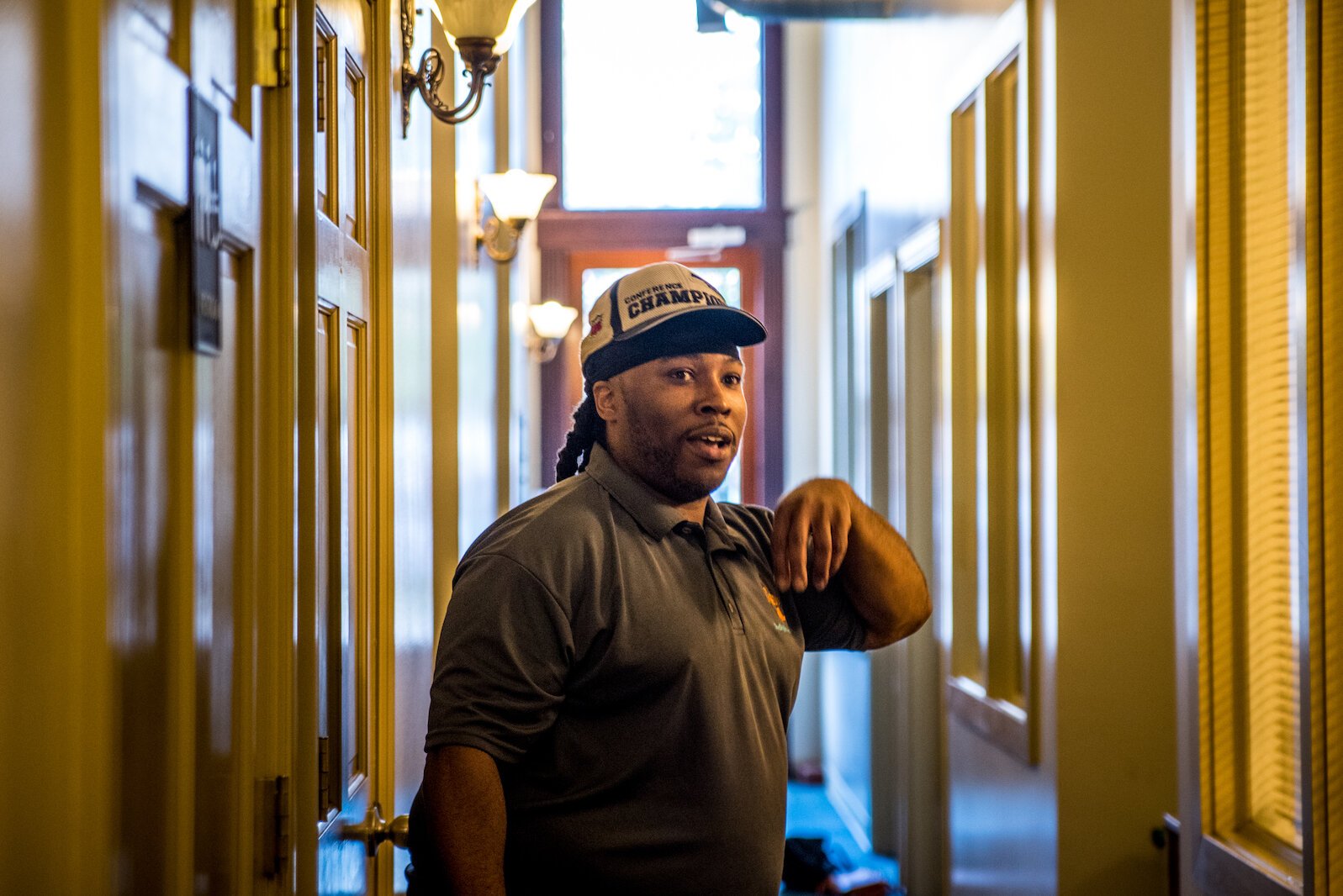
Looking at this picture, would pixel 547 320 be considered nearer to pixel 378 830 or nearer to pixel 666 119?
pixel 666 119

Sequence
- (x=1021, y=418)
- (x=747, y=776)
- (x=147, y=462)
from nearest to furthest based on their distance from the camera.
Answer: (x=147, y=462) → (x=747, y=776) → (x=1021, y=418)

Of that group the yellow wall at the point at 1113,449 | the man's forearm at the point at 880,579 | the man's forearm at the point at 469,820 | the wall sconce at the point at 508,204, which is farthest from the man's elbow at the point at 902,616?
the wall sconce at the point at 508,204

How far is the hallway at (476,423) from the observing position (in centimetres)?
74

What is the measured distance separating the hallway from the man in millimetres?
162

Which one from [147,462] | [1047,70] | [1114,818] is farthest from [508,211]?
[147,462]

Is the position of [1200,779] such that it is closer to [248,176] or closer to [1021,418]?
[1021,418]

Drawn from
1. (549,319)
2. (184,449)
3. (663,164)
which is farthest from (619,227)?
(184,449)

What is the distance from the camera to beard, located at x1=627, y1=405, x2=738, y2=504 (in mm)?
1610

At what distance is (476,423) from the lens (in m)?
3.07

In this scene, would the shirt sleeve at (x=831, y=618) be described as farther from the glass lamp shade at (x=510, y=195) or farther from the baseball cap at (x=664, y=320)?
the glass lamp shade at (x=510, y=195)

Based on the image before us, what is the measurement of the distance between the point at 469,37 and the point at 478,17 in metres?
0.04

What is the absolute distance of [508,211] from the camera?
12.2 feet

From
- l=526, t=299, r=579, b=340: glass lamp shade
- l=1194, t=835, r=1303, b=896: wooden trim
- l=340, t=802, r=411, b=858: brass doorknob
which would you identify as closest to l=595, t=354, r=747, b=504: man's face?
l=340, t=802, r=411, b=858: brass doorknob

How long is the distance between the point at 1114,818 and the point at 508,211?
7.61ft
